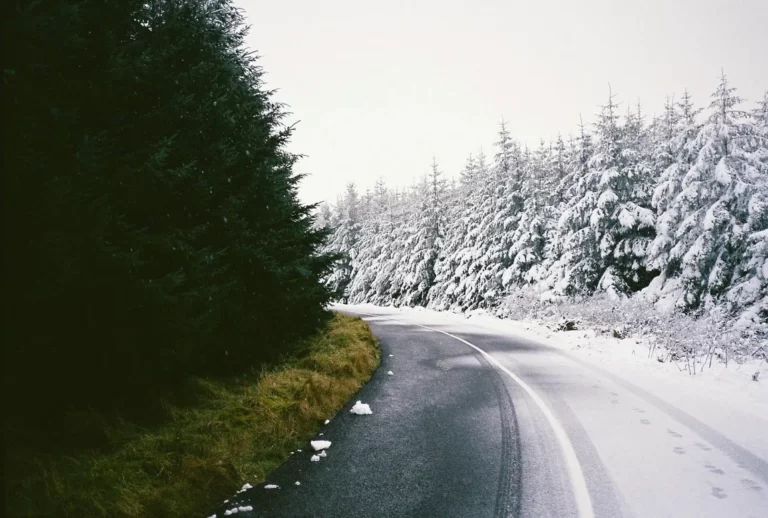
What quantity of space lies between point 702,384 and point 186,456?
921cm

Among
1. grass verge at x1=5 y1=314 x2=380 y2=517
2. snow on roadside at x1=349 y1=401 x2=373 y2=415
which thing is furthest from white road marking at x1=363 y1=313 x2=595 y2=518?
grass verge at x1=5 y1=314 x2=380 y2=517

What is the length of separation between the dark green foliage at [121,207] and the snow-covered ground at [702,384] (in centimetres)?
764

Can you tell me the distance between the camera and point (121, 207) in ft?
17.4

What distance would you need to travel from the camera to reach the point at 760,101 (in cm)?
1930

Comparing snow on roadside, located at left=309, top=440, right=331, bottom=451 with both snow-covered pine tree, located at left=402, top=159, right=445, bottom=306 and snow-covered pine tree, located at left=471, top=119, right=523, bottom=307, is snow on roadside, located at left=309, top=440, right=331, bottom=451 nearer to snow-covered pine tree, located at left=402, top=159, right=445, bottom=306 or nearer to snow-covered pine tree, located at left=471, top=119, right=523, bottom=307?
snow-covered pine tree, located at left=471, top=119, right=523, bottom=307

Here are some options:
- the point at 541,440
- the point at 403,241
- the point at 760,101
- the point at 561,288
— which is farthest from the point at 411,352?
the point at 403,241

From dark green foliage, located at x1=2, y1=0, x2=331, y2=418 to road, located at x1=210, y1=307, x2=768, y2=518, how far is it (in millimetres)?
2388

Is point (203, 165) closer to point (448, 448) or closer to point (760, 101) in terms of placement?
point (448, 448)

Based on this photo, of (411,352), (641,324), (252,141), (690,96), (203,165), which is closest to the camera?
(203,165)

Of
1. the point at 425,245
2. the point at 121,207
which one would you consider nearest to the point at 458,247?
the point at 425,245

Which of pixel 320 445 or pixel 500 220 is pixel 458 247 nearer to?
pixel 500 220

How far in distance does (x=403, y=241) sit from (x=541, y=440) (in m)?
37.6

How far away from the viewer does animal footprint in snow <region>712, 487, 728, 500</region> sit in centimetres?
389

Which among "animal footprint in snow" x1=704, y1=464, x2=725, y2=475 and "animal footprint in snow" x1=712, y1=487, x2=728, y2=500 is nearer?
"animal footprint in snow" x1=712, y1=487, x2=728, y2=500
